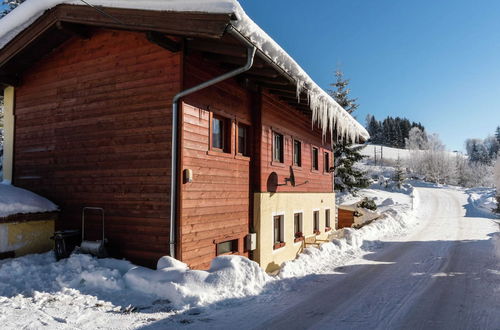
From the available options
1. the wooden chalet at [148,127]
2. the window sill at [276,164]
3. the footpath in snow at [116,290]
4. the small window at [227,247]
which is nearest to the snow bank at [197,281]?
the footpath in snow at [116,290]

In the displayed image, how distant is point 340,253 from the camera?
37.4 ft

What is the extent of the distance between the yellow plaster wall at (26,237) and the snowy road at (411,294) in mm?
5689

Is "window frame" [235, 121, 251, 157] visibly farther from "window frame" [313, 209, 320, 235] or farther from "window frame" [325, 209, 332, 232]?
"window frame" [325, 209, 332, 232]

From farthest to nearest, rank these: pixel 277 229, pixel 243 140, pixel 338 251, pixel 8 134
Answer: pixel 338 251
pixel 277 229
pixel 243 140
pixel 8 134

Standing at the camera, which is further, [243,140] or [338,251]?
[338,251]

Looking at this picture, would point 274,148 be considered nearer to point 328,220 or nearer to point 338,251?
point 338,251

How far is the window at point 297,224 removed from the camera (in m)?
12.0

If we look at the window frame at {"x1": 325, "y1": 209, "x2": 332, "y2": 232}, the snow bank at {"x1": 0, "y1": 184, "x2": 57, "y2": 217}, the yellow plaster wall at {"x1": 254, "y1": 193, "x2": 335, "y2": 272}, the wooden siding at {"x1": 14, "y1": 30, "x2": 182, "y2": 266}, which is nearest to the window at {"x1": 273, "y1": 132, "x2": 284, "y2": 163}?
the yellow plaster wall at {"x1": 254, "y1": 193, "x2": 335, "y2": 272}

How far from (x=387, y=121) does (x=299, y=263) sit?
116m

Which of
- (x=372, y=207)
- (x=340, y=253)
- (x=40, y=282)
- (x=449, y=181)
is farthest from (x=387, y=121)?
(x=40, y=282)

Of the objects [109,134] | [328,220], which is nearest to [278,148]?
[109,134]

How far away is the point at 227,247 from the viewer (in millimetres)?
8477

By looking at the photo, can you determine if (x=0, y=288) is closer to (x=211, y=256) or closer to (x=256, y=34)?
(x=211, y=256)

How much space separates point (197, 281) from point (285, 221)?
5541 millimetres
